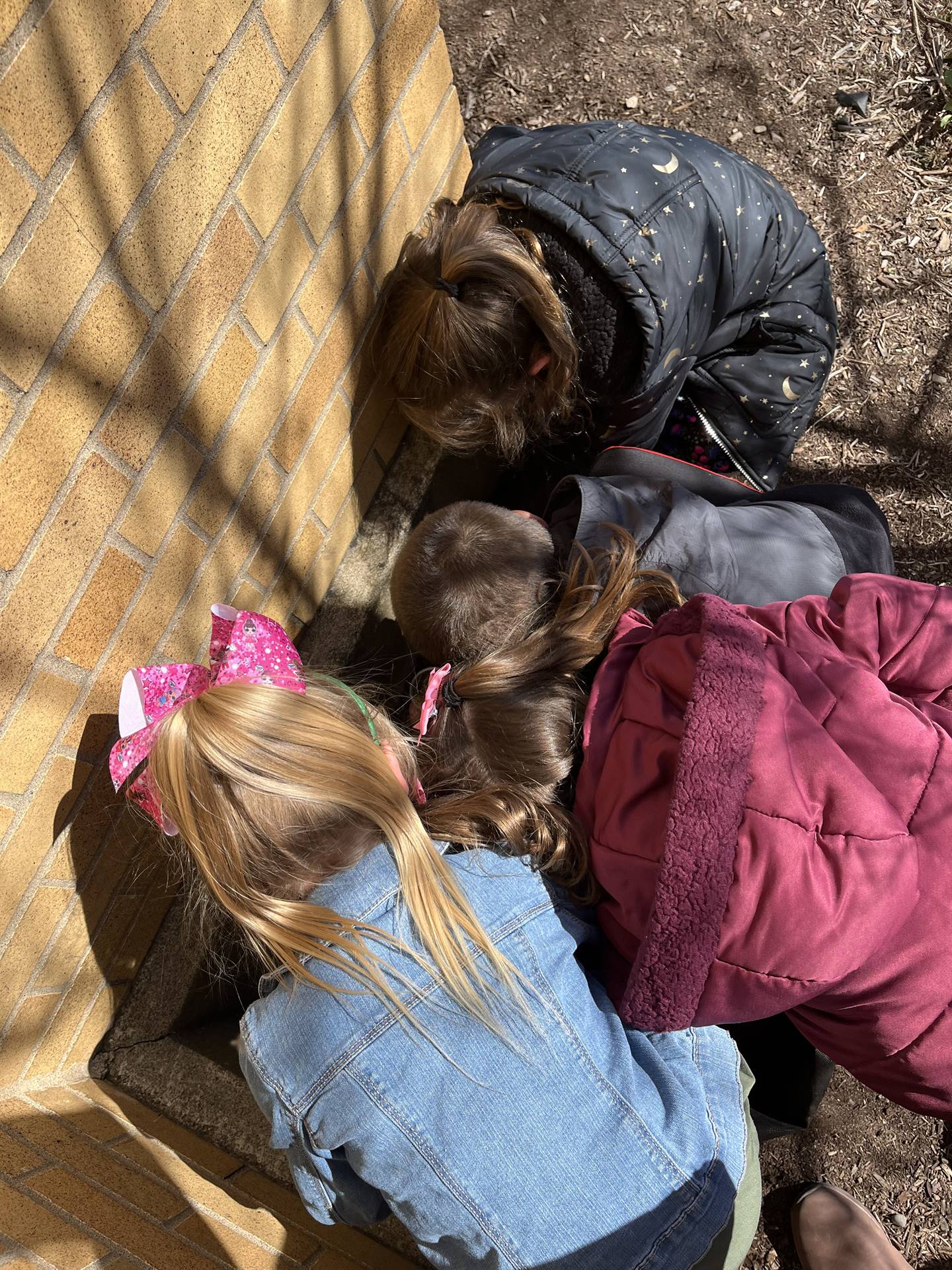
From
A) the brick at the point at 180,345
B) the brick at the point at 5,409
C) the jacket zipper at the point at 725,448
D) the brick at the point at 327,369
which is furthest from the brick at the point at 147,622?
the jacket zipper at the point at 725,448

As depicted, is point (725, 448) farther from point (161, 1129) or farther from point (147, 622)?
point (161, 1129)

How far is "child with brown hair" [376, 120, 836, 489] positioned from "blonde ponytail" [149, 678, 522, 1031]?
38.6 inches

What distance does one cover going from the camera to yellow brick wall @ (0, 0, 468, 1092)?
116 centimetres

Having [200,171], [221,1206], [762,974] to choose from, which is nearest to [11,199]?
[200,171]

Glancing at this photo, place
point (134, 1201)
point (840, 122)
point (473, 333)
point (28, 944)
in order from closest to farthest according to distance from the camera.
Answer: point (134, 1201) < point (28, 944) < point (473, 333) < point (840, 122)

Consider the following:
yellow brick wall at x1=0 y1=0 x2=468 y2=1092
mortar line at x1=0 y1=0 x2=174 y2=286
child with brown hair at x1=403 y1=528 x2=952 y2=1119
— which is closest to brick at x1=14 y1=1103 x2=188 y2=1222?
yellow brick wall at x1=0 y1=0 x2=468 y2=1092

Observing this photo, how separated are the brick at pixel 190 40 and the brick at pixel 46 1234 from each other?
1.62 metres

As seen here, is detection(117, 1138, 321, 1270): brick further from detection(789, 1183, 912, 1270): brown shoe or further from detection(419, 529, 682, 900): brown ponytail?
detection(789, 1183, 912, 1270): brown shoe

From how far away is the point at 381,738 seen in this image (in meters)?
1.61

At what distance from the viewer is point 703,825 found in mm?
1218

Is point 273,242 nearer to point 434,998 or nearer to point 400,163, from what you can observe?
point 400,163

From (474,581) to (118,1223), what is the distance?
1256 millimetres

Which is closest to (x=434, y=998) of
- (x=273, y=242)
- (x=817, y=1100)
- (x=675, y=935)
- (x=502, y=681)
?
(x=675, y=935)

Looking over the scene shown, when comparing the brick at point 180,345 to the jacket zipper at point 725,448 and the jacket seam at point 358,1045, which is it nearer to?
the jacket seam at point 358,1045
